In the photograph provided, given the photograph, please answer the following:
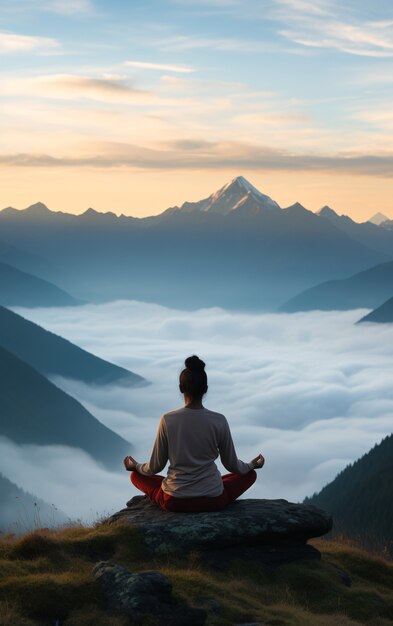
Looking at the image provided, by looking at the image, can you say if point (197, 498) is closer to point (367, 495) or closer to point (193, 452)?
point (193, 452)

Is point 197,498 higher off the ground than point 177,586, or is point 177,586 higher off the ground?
point 197,498

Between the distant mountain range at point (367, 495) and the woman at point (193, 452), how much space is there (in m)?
98.6

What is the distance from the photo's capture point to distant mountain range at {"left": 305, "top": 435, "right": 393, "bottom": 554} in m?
125

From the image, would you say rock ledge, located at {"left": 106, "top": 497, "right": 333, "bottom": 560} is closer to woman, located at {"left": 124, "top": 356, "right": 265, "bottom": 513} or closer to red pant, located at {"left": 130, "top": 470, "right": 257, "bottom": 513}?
red pant, located at {"left": 130, "top": 470, "right": 257, "bottom": 513}

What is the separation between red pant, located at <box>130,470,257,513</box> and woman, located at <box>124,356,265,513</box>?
17mm

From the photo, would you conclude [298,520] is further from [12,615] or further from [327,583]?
[12,615]


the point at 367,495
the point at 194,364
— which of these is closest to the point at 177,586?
the point at 194,364

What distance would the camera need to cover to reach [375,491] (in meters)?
135

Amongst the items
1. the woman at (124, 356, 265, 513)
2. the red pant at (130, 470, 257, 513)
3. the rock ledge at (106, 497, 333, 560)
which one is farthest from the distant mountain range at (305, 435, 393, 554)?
the woman at (124, 356, 265, 513)

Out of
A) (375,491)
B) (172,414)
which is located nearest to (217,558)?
(172,414)

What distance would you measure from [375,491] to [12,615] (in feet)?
430

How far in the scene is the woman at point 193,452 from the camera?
44.3ft

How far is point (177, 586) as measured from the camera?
12070 millimetres

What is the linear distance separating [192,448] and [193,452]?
0.24 ft
